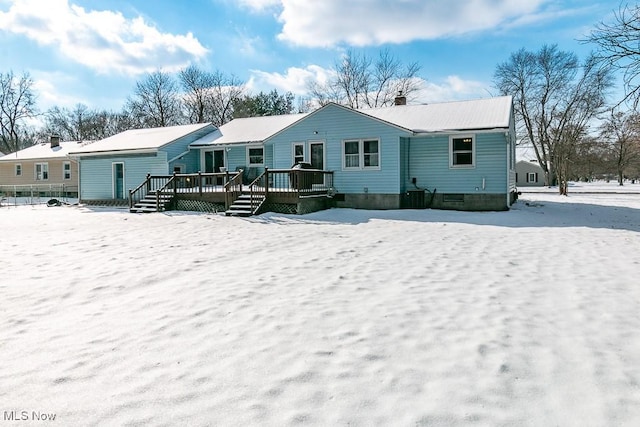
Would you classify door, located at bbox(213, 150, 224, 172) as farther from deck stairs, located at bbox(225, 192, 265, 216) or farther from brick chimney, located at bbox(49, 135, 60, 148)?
brick chimney, located at bbox(49, 135, 60, 148)

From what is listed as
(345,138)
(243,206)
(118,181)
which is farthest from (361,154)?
(118,181)

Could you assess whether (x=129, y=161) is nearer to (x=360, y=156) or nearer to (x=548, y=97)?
(x=360, y=156)

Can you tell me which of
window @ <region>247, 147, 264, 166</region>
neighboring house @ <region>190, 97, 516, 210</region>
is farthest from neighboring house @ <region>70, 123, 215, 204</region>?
neighboring house @ <region>190, 97, 516, 210</region>

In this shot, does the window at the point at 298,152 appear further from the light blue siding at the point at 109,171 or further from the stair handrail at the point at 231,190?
the light blue siding at the point at 109,171

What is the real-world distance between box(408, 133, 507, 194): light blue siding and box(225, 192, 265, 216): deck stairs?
6495 mm

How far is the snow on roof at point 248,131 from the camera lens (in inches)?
823

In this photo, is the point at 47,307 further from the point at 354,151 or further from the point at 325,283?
the point at 354,151

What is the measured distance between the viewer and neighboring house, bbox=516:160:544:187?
201ft

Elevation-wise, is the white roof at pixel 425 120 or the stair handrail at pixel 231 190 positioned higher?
the white roof at pixel 425 120

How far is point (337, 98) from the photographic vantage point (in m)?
44.4

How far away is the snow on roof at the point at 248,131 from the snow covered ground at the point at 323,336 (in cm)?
1332

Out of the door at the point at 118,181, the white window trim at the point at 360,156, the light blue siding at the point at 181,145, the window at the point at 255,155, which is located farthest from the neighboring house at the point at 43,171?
the white window trim at the point at 360,156

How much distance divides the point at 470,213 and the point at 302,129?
7888 mm

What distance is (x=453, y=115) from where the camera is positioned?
59.0 ft
